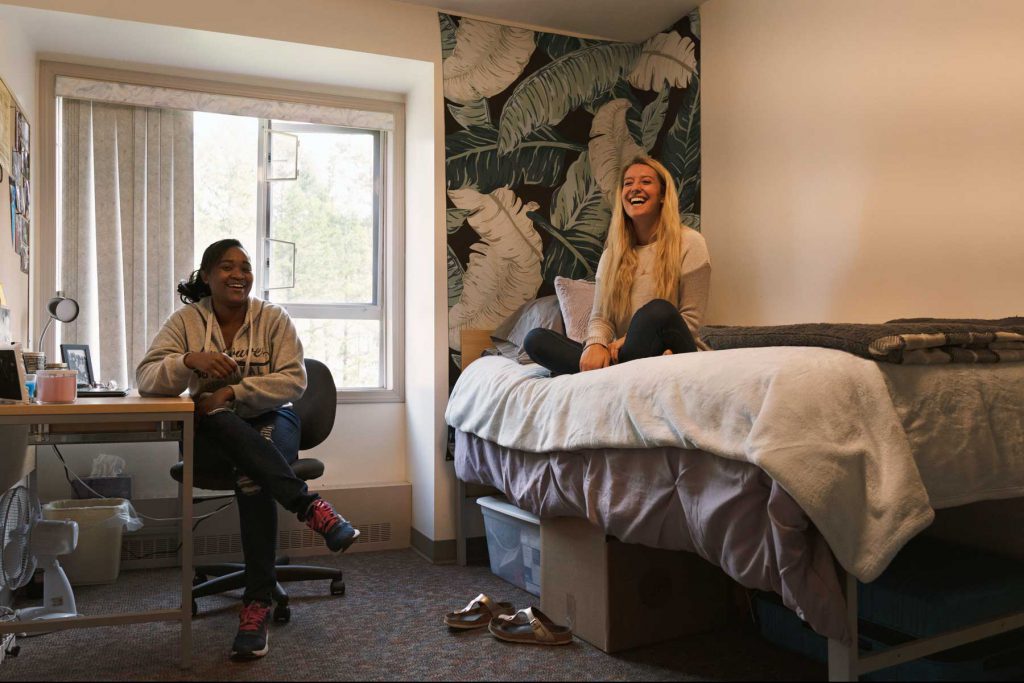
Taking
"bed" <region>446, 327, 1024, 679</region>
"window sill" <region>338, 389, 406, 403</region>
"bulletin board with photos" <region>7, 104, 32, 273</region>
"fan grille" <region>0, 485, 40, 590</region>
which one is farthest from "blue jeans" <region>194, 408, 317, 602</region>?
"window sill" <region>338, 389, 406, 403</region>

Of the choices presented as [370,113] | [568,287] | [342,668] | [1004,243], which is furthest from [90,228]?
[1004,243]

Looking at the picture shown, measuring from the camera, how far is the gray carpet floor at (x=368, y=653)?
1.97m

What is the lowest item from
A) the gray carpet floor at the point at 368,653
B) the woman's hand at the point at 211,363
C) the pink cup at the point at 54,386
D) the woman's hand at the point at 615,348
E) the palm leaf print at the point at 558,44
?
the gray carpet floor at the point at 368,653

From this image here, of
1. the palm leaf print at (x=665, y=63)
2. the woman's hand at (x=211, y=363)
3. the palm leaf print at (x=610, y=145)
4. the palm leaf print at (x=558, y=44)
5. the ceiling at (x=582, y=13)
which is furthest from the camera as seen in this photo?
the palm leaf print at (x=610, y=145)

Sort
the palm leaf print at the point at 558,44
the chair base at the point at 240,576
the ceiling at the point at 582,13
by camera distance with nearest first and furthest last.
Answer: the chair base at the point at 240,576 → the ceiling at the point at 582,13 → the palm leaf print at the point at 558,44

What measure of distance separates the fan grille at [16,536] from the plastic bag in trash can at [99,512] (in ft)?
1.15

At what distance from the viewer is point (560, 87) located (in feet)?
11.9

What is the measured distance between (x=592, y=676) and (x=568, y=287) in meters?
1.52

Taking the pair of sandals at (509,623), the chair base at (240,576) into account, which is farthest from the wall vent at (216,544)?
the pair of sandals at (509,623)

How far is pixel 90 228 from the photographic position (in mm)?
3277

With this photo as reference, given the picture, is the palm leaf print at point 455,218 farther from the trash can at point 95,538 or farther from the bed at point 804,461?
the trash can at point 95,538

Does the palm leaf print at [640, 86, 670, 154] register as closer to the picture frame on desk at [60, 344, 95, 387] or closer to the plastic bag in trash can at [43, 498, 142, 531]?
the picture frame on desk at [60, 344, 95, 387]

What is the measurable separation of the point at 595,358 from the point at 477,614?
0.80 metres

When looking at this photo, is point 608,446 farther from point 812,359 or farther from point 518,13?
point 518,13
